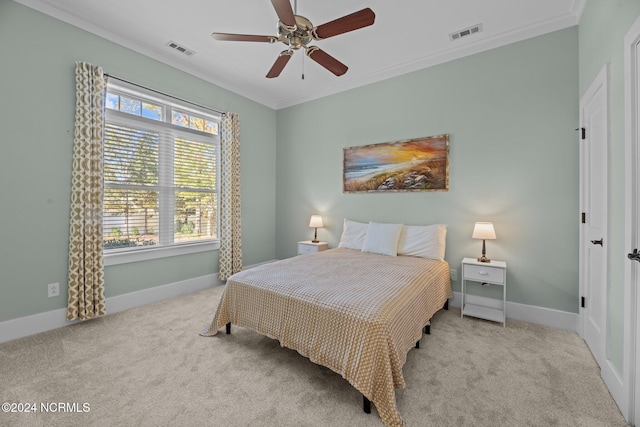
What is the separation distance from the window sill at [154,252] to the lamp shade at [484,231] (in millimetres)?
3461

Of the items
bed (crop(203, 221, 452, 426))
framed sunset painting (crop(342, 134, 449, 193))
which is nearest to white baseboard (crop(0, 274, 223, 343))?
bed (crop(203, 221, 452, 426))

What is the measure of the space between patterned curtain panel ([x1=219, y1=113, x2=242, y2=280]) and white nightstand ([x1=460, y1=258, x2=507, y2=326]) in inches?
123

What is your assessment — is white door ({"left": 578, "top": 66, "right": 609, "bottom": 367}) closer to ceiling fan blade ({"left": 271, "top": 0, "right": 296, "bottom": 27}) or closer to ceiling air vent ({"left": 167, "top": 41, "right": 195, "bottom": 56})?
ceiling fan blade ({"left": 271, "top": 0, "right": 296, "bottom": 27})

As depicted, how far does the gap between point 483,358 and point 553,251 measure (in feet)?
4.76

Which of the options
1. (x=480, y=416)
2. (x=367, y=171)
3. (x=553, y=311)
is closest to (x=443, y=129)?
(x=367, y=171)

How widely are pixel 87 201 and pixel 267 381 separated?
8.30 ft

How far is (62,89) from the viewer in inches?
103

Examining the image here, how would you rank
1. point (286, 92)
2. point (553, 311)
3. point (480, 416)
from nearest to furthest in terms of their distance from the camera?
point (480, 416) < point (553, 311) < point (286, 92)

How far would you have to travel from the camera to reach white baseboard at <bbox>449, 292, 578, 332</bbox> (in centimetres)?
261

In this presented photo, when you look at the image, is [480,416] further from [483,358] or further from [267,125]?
[267,125]

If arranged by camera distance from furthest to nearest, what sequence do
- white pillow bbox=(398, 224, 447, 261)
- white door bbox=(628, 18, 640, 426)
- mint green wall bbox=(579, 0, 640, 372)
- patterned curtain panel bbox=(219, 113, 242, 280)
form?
patterned curtain panel bbox=(219, 113, 242, 280) < white pillow bbox=(398, 224, 447, 261) < mint green wall bbox=(579, 0, 640, 372) < white door bbox=(628, 18, 640, 426)

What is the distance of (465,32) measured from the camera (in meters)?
2.86

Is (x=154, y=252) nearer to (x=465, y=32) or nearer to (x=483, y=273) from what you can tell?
(x=483, y=273)

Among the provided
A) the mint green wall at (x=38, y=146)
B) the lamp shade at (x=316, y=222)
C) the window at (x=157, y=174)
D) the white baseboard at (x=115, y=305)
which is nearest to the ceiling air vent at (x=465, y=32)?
the lamp shade at (x=316, y=222)
